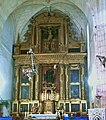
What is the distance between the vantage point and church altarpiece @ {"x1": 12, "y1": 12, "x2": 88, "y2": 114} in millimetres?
21750

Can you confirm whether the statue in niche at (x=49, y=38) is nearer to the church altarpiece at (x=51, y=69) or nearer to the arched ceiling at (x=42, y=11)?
the church altarpiece at (x=51, y=69)

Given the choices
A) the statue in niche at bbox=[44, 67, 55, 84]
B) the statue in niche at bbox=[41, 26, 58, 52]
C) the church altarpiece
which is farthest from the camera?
the statue in niche at bbox=[41, 26, 58, 52]

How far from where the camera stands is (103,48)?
15273 mm

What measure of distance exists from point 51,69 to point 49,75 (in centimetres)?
53

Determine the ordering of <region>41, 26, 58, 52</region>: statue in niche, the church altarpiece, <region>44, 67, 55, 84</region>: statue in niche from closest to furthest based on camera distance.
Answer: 1. the church altarpiece
2. <region>44, 67, 55, 84</region>: statue in niche
3. <region>41, 26, 58, 52</region>: statue in niche

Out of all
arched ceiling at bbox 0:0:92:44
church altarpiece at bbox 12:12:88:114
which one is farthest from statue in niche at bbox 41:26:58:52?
arched ceiling at bbox 0:0:92:44

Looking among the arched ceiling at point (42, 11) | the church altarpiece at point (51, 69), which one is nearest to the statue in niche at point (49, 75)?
→ the church altarpiece at point (51, 69)

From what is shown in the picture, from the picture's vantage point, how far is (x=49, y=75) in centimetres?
2270

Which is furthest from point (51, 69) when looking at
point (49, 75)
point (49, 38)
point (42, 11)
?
point (42, 11)

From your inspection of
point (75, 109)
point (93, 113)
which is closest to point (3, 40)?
point (75, 109)

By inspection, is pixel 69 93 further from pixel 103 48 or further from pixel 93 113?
pixel 93 113

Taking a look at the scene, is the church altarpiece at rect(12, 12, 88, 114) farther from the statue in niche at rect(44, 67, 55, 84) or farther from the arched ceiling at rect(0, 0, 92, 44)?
the arched ceiling at rect(0, 0, 92, 44)

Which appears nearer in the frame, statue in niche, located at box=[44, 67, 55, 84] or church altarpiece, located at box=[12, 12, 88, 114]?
church altarpiece, located at box=[12, 12, 88, 114]

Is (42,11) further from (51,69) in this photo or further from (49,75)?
(49,75)
